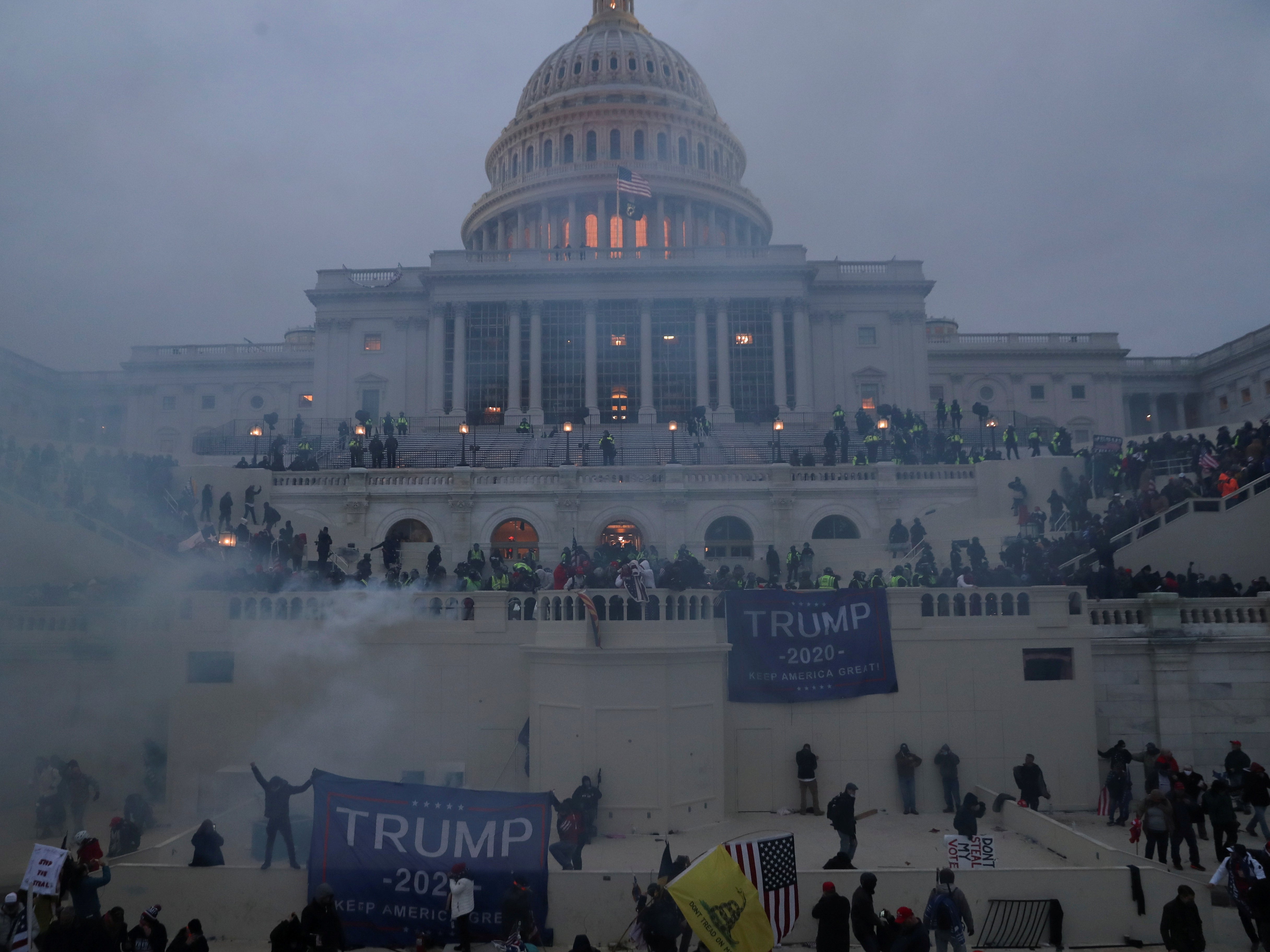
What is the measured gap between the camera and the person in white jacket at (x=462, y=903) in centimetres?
1257

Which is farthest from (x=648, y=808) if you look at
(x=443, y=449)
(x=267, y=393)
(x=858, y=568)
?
(x=267, y=393)

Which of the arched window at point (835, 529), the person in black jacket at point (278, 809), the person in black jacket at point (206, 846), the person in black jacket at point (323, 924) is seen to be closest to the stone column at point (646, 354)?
the arched window at point (835, 529)

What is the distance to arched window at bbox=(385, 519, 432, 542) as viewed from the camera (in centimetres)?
3519

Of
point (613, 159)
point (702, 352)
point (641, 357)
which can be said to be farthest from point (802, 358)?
point (613, 159)

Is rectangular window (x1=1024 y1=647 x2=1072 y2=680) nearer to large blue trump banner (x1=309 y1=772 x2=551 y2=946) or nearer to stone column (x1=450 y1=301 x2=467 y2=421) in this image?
large blue trump banner (x1=309 y1=772 x2=551 y2=946)

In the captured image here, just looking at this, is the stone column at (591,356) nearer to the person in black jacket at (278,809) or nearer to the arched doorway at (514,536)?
the arched doorway at (514,536)

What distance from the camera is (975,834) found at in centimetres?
1560

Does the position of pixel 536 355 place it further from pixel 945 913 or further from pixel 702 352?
pixel 945 913

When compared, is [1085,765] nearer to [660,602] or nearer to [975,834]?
[975,834]

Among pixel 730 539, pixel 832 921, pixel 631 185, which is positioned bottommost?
pixel 832 921

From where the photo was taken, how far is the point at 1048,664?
19.7m

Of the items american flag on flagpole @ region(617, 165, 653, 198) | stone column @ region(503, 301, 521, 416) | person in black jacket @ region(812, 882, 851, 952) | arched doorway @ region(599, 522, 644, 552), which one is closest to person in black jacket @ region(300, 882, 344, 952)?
person in black jacket @ region(812, 882, 851, 952)

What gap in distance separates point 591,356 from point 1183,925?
166ft

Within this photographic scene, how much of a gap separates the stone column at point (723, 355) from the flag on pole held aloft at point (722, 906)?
4790 centimetres
